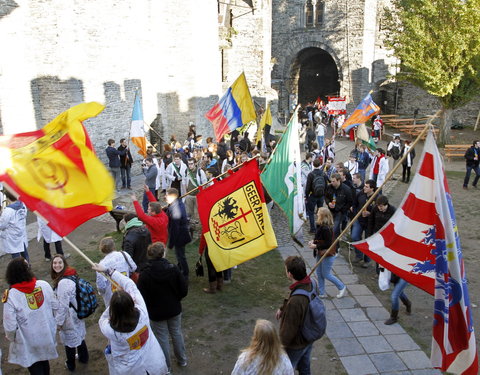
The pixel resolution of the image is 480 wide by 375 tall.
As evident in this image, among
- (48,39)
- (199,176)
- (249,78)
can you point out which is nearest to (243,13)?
(249,78)

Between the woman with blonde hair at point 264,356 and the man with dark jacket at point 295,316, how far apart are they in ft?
2.54

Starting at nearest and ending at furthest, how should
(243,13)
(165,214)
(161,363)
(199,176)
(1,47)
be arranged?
1. (161,363)
2. (165,214)
3. (199,176)
4. (1,47)
5. (243,13)

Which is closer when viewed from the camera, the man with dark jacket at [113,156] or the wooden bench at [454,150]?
the man with dark jacket at [113,156]

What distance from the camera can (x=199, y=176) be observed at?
35.0ft

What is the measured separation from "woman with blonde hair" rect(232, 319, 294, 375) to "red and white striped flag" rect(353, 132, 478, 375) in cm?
159

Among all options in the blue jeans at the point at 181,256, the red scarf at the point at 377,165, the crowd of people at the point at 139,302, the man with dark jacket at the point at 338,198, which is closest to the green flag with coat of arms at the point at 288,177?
the crowd of people at the point at 139,302

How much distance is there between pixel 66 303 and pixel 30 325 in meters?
0.41

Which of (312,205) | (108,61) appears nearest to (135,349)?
(312,205)

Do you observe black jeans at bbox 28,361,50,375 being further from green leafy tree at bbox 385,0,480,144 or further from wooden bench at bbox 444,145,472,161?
green leafy tree at bbox 385,0,480,144

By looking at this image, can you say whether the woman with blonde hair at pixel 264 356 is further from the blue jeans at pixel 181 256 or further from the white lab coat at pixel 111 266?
the blue jeans at pixel 181 256

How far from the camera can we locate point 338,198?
8953 mm

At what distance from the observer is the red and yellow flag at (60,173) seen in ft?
14.0

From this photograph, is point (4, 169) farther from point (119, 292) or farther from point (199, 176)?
point (199, 176)

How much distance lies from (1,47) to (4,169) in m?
9.93
